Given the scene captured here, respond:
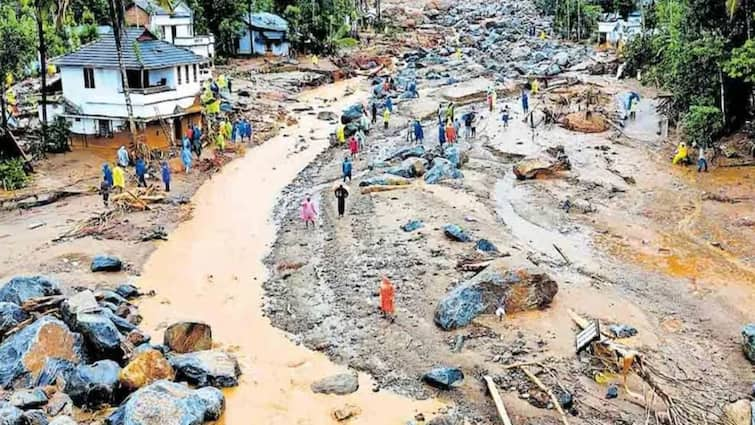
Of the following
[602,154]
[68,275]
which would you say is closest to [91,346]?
[68,275]

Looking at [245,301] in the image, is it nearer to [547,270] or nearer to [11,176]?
[547,270]

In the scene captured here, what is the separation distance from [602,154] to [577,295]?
1700 centimetres

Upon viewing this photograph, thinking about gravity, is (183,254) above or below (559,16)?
below

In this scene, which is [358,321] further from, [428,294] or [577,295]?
[577,295]

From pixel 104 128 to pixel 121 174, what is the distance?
22.4 feet

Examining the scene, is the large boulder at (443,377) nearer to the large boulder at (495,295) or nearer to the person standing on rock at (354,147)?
the large boulder at (495,295)

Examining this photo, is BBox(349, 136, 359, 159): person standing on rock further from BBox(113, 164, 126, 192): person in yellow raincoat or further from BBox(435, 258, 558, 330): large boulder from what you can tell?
BBox(435, 258, 558, 330): large boulder

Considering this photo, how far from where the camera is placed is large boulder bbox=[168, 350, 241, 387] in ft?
52.7

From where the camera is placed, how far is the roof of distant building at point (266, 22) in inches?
2596

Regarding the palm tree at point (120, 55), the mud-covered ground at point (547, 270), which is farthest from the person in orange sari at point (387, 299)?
the palm tree at point (120, 55)

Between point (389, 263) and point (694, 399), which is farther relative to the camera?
point (389, 263)

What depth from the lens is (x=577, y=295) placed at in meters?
19.8

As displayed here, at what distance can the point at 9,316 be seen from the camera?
17531 mm

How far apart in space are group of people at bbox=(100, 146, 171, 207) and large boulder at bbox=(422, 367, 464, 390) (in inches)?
663
